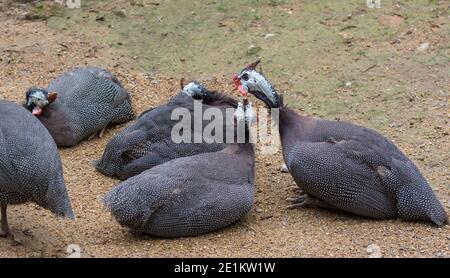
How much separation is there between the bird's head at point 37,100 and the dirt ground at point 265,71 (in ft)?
1.24

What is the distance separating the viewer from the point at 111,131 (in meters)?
7.37

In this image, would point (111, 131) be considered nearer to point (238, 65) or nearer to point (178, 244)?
point (238, 65)

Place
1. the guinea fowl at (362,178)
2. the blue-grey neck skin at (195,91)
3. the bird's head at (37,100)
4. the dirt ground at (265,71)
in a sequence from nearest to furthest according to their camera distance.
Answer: the dirt ground at (265,71), the guinea fowl at (362,178), the blue-grey neck skin at (195,91), the bird's head at (37,100)

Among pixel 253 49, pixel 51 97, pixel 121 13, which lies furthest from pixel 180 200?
pixel 121 13

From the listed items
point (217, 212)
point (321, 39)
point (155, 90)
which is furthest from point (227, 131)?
point (321, 39)

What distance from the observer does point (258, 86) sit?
617 centimetres

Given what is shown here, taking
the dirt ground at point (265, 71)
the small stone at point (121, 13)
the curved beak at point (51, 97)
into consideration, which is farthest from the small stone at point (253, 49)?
the curved beak at point (51, 97)

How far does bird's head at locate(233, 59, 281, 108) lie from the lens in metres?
6.11

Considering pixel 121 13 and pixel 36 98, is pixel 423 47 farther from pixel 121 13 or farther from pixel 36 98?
pixel 36 98

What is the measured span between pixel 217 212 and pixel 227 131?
101 cm

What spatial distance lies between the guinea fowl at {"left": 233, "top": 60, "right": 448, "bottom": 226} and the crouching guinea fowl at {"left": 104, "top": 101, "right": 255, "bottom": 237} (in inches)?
16.7

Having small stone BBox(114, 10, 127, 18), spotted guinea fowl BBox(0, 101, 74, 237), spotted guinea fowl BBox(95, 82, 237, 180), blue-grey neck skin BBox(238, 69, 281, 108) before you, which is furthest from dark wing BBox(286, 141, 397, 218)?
small stone BBox(114, 10, 127, 18)

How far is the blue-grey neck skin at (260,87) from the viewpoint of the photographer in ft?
20.0

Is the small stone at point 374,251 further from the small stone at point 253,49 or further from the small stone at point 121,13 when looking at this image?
the small stone at point 121,13
